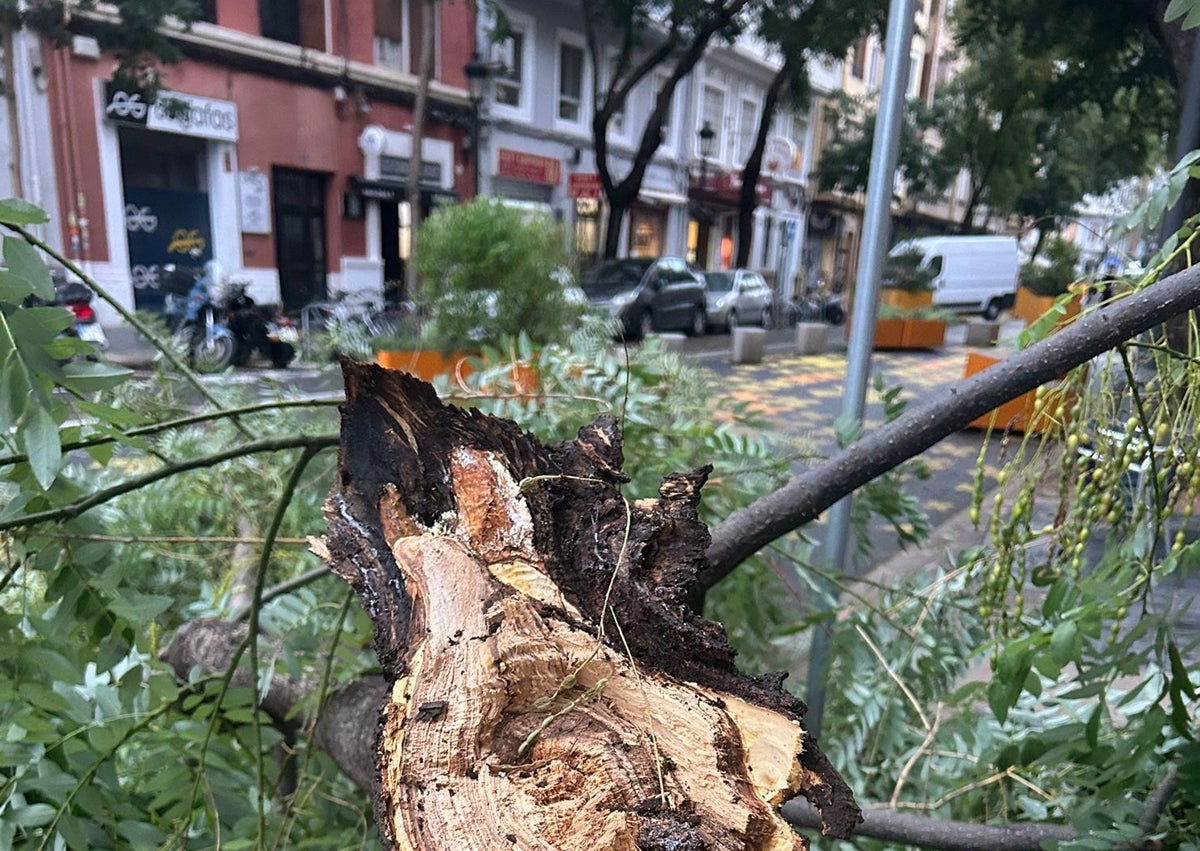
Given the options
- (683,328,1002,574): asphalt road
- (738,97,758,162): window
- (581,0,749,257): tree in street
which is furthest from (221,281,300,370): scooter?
(738,97,758,162): window

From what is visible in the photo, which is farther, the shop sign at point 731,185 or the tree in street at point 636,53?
the shop sign at point 731,185

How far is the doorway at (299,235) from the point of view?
38.8 feet

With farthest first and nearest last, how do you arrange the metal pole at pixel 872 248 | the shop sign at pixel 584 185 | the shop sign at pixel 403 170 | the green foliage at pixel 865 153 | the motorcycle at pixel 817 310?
the motorcycle at pixel 817 310 < the shop sign at pixel 584 185 < the green foliage at pixel 865 153 < the shop sign at pixel 403 170 < the metal pole at pixel 872 248

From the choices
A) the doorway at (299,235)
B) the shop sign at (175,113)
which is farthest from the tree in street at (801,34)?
the shop sign at (175,113)

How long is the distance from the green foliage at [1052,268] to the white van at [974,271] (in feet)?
1.74

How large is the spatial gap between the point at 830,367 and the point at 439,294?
717cm

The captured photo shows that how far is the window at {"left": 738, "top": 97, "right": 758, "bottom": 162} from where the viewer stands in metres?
20.8

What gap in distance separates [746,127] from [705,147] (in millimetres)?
2245

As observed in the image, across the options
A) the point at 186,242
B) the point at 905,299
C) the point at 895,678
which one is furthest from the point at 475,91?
the point at 895,678

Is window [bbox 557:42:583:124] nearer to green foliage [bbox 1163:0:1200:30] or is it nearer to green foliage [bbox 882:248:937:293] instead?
green foliage [bbox 882:248:937:293]

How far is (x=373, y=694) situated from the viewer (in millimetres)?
1404

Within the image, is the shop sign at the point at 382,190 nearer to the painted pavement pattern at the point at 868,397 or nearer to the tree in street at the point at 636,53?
Result: the tree in street at the point at 636,53

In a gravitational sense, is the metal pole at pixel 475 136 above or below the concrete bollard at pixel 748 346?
above

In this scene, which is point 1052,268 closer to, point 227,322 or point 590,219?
point 590,219
